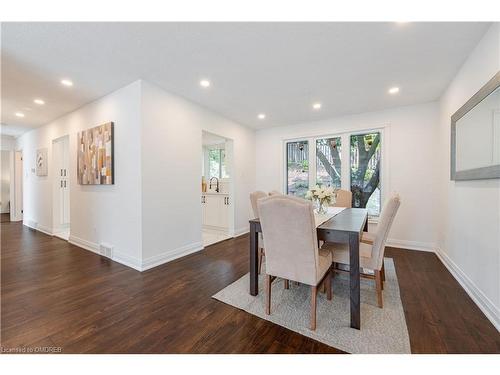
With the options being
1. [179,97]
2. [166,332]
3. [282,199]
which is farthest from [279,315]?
[179,97]

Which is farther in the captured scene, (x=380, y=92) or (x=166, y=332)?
(x=380, y=92)

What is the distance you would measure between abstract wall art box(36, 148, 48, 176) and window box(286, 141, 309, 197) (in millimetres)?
5465

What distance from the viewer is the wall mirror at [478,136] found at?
1.73 m

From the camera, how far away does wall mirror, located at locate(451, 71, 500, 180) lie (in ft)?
5.66

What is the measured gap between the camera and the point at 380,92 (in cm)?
311

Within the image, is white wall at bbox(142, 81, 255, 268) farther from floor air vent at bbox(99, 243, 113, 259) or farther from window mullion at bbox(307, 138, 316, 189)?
window mullion at bbox(307, 138, 316, 189)

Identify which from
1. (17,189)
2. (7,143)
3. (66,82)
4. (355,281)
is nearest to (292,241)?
(355,281)

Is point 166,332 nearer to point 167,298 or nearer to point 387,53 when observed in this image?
point 167,298

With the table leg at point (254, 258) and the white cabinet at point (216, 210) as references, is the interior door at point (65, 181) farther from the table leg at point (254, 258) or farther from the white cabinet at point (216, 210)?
the table leg at point (254, 258)

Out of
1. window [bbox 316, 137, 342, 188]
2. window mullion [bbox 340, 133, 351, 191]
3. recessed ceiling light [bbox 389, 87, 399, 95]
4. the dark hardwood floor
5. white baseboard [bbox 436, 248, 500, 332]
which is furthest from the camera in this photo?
window [bbox 316, 137, 342, 188]

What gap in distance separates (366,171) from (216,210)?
329 centimetres

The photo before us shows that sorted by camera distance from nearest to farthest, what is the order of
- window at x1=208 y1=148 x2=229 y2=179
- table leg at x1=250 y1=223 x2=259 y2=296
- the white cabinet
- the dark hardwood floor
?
1. the dark hardwood floor
2. table leg at x1=250 y1=223 x2=259 y2=296
3. the white cabinet
4. window at x1=208 y1=148 x2=229 y2=179

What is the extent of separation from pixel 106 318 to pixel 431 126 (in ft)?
16.5

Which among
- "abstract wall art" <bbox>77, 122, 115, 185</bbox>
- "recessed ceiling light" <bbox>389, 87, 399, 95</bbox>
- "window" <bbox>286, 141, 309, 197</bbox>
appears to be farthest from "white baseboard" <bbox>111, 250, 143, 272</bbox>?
"recessed ceiling light" <bbox>389, 87, 399, 95</bbox>
